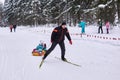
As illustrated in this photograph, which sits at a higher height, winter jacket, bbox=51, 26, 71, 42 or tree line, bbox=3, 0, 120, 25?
tree line, bbox=3, 0, 120, 25

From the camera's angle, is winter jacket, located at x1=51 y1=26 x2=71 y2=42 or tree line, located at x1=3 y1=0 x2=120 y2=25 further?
tree line, located at x1=3 y1=0 x2=120 y2=25

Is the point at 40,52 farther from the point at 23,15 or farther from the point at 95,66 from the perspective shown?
the point at 23,15

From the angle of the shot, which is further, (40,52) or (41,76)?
(40,52)

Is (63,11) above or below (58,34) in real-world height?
above

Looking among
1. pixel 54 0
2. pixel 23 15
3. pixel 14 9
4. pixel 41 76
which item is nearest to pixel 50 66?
pixel 41 76

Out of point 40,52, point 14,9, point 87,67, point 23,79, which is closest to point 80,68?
point 87,67

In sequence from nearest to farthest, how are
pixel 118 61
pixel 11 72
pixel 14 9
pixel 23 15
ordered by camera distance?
pixel 11 72 < pixel 118 61 < pixel 23 15 < pixel 14 9

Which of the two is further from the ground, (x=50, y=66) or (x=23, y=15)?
(x=23, y=15)

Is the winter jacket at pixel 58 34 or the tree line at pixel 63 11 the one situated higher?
the tree line at pixel 63 11

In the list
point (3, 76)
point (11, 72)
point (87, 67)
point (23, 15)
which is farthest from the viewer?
point (23, 15)

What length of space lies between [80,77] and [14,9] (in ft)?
242

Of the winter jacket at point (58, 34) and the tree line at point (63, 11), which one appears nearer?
the winter jacket at point (58, 34)

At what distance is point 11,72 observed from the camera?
10375 millimetres

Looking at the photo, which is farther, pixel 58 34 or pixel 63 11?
pixel 63 11
